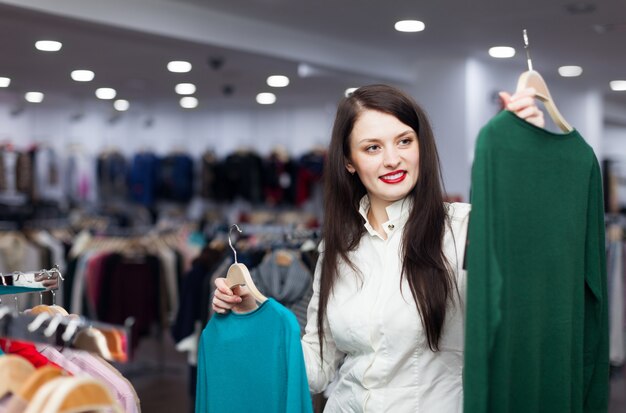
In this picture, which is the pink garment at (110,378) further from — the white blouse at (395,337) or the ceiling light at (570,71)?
the ceiling light at (570,71)

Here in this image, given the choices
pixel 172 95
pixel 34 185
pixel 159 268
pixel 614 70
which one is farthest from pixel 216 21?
pixel 34 185

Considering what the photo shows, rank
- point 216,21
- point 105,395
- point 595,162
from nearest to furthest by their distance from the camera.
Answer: point 105,395
point 595,162
point 216,21

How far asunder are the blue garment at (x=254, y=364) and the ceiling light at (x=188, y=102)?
809 centimetres

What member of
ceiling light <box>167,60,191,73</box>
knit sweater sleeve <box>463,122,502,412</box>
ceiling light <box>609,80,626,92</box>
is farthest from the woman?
ceiling light <box>609,80,626,92</box>

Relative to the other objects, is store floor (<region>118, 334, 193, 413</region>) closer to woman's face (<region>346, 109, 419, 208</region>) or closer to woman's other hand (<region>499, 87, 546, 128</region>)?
woman's face (<region>346, 109, 419, 208</region>)

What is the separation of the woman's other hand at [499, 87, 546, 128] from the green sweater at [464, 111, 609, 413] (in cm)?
2

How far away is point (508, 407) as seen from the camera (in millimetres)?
1793

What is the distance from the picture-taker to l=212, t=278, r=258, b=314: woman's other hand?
208 centimetres

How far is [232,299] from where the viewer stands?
81.9 inches

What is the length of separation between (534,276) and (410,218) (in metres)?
0.35

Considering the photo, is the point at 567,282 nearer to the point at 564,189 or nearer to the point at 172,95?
the point at 564,189

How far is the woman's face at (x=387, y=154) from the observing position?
2018 millimetres

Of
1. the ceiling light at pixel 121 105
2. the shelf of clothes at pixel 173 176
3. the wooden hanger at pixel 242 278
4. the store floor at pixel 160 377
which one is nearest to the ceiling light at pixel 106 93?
the ceiling light at pixel 121 105

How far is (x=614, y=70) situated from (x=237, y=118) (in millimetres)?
5663
